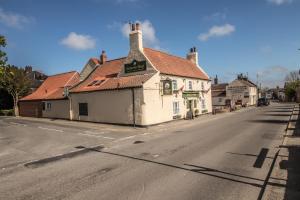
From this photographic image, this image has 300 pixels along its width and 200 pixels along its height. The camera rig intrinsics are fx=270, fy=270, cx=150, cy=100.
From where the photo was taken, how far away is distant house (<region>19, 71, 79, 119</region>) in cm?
3366

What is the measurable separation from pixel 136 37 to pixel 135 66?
2.89 metres

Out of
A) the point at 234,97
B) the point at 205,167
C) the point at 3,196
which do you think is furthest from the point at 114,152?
the point at 234,97

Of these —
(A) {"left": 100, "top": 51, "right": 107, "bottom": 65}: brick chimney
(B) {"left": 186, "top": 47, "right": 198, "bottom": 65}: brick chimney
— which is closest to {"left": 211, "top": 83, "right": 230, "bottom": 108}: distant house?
(B) {"left": 186, "top": 47, "right": 198, "bottom": 65}: brick chimney

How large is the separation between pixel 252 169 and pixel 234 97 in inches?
2491

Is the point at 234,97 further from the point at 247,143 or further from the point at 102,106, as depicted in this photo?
the point at 247,143

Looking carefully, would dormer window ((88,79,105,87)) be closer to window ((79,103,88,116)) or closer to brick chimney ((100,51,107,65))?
window ((79,103,88,116))

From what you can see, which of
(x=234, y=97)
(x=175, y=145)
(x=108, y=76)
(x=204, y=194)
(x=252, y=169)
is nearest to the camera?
(x=204, y=194)

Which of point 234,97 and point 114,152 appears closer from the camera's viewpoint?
point 114,152

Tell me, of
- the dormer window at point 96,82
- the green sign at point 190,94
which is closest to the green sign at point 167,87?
the green sign at point 190,94

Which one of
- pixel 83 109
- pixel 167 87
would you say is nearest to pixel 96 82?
pixel 83 109

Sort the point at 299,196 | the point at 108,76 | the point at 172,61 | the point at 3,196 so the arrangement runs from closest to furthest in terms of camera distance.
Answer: the point at 299,196 → the point at 3,196 → the point at 108,76 → the point at 172,61

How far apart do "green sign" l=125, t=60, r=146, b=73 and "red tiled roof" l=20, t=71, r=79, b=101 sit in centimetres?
1124

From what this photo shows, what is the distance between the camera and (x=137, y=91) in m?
24.1

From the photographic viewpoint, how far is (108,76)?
101 feet
